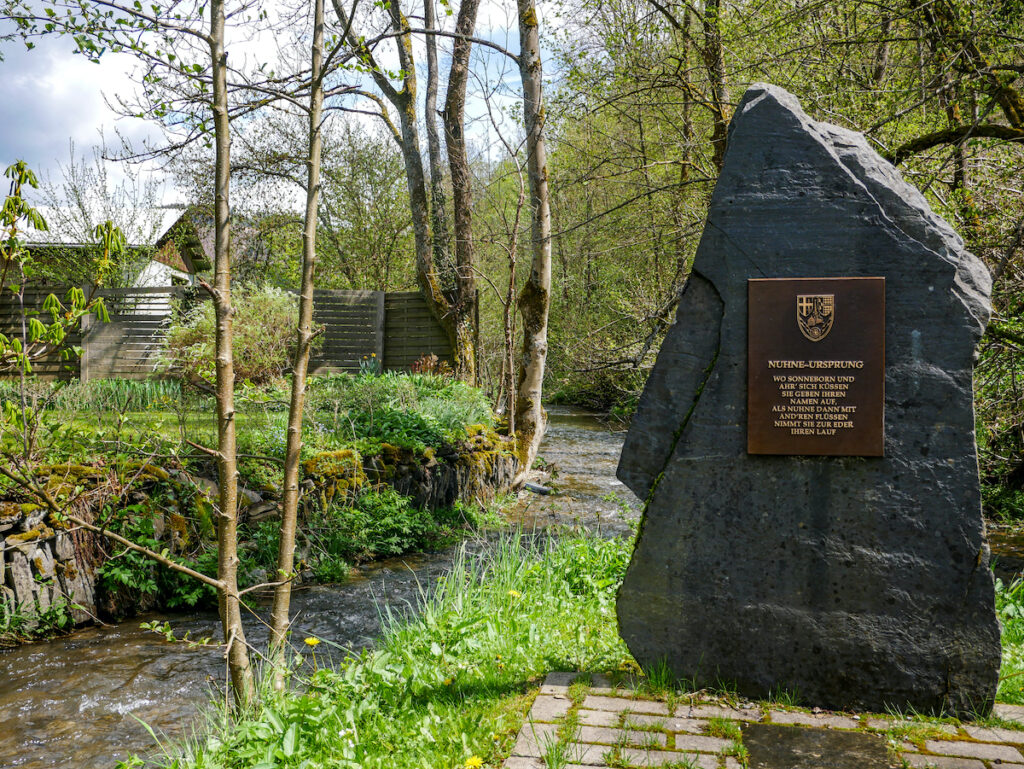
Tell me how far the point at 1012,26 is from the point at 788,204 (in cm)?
466

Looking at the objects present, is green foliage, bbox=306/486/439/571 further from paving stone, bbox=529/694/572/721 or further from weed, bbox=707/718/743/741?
weed, bbox=707/718/743/741

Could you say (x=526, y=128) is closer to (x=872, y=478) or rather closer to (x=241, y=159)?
(x=872, y=478)

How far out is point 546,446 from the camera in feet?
46.8

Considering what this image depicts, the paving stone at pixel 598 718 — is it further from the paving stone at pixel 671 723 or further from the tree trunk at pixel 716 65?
the tree trunk at pixel 716 65

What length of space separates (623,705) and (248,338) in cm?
1066

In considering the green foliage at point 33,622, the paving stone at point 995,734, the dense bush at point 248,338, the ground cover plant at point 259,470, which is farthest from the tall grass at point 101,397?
the paving stone at point 995,734

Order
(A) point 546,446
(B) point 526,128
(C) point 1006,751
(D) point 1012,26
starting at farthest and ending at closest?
1. (A) point 546,446
2. (B) point 526,128
3. (D) point 1012,26
4. (C) point 1006,751

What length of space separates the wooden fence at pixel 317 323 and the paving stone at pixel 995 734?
11716mm

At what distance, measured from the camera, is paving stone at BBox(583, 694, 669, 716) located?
10.8ft

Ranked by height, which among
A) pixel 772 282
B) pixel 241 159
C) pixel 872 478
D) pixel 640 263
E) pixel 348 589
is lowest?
pixel 348 589

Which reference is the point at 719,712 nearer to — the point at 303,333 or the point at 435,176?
the point at 303,333

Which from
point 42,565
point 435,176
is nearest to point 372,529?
point 42,565

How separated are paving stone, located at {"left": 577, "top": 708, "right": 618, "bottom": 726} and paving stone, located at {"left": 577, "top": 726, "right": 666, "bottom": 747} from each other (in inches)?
1.7

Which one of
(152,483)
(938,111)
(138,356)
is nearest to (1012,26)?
(938,111)
